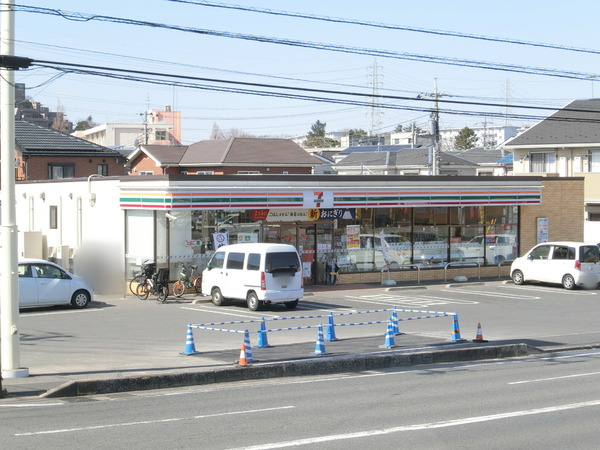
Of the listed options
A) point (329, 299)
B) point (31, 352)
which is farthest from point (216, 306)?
point (31, 352)

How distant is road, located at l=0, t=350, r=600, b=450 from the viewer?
10.1 meters

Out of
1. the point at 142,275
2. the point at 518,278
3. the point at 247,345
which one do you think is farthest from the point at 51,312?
the point at 518,278

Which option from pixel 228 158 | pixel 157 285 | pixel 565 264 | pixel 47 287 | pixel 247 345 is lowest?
pixel 247 345

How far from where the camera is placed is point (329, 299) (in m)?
29.2

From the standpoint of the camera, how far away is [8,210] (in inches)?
576

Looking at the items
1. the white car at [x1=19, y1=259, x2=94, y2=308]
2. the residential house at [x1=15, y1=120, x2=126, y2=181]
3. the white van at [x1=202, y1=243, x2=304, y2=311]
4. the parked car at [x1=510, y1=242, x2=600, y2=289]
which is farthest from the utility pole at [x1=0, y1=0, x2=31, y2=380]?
the residential house at [x1=15, y1=120, x2=126, y2=181]

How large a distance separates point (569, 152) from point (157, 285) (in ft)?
109

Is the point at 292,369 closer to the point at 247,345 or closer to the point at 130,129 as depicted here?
the point at 247,345

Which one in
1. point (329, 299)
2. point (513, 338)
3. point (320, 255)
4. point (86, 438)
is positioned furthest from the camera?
point (320, 255)

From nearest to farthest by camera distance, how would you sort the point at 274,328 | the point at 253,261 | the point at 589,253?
the point at 274,328, the point at 253,261, the point at 589,253

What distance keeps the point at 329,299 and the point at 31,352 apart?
1300 centimetres

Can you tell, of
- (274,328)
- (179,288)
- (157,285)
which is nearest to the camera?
(274,328)

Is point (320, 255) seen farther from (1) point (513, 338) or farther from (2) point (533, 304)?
(1) point (513, 338)

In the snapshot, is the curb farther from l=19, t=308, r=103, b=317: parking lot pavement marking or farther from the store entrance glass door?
the store entrance glass door
